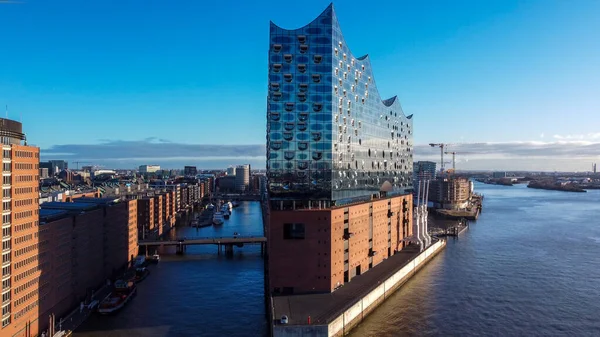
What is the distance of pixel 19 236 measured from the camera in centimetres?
3522

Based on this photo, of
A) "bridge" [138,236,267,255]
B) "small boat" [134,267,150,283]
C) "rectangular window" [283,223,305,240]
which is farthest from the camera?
"bridge" [138,236,267,255]

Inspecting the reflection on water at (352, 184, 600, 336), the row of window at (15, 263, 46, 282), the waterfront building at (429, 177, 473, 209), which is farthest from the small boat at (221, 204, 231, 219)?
the row of window at (15, 263, 46, 282)

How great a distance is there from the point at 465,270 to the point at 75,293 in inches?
2009

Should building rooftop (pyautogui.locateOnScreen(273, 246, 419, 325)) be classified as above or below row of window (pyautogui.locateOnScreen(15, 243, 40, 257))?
below

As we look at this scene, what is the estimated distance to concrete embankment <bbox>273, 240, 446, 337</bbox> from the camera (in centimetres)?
3625

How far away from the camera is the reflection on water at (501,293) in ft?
139

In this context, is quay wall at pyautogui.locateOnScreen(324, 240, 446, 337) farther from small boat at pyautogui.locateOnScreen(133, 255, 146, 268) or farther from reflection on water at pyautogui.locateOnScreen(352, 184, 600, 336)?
small boat at pyautogui.locateOnScreen(133, 255, 146, 268)

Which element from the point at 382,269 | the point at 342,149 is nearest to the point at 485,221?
the point at 382,269

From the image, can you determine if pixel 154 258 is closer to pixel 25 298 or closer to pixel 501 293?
pixel 25 298

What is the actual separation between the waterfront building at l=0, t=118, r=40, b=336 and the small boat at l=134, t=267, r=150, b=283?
19838mm

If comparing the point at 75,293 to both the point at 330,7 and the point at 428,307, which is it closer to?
the point at 428,307

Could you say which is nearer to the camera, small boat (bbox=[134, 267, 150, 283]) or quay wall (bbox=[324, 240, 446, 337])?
quay wall (bbox=[324, 240, 446, 337])

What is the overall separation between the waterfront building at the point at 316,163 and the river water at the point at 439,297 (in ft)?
20.8

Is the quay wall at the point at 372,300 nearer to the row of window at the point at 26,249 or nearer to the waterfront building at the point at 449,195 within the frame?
the row of window at the point at 26,249
